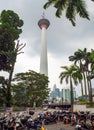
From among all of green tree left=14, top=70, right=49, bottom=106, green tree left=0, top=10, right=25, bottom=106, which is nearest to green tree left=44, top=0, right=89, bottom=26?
green tree left=0, top=10, right=25, bottom=106

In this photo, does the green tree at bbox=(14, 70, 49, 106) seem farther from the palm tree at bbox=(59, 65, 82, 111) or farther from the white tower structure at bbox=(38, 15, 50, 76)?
the white tower structure at bbox=(38, 15, 50, 76)

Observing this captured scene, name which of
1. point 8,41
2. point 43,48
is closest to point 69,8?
point 8,41

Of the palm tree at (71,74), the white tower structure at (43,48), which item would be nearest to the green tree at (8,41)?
the palm tree at (71,74)

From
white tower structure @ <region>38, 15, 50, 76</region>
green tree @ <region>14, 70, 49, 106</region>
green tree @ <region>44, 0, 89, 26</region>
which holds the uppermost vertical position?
white tower structure @ <region>38, 15, 50, 76</region>

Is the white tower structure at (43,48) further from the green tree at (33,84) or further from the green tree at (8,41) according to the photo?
the green tree at (8,41)

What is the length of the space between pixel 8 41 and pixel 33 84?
19.2 meters

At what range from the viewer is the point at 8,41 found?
4009cm

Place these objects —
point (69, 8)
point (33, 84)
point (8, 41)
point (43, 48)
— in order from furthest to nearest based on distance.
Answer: point (43, 48) < point (33, 84) < point (8, 41) < point (69, 8)

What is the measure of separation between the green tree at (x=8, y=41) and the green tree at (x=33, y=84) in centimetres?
1486

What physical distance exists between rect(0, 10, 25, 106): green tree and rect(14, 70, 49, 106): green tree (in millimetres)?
14859

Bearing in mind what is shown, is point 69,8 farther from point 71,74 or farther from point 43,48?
point 43,48

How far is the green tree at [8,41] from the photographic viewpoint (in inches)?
1551

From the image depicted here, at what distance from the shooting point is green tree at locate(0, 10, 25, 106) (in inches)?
1551

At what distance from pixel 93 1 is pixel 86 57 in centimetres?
3863
